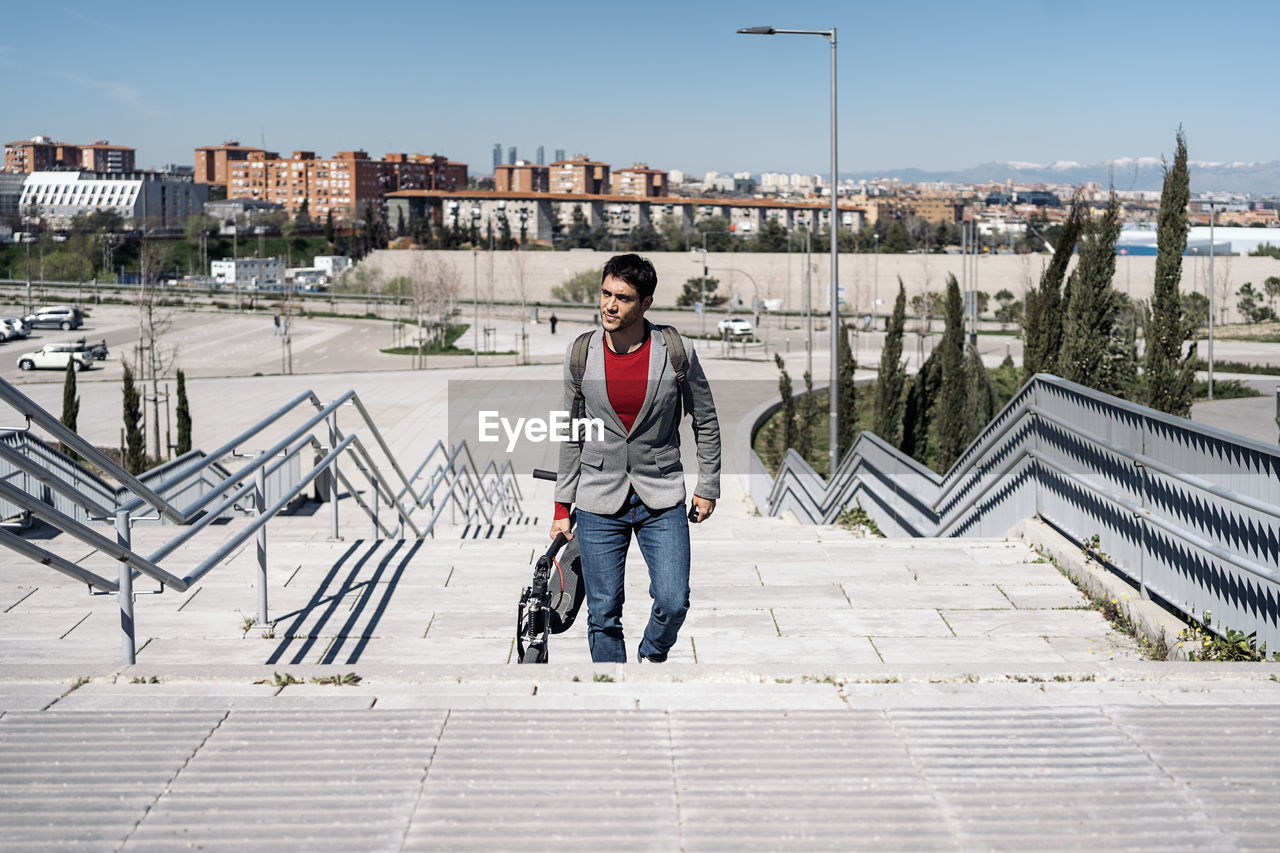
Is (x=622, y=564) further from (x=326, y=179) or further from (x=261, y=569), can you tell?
(x=326, y=179)

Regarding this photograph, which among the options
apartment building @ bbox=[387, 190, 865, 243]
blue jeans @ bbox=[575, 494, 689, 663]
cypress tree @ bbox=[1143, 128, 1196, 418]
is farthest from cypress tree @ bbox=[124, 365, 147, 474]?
apartment building @ bbox=[387, 190, 865, 243]

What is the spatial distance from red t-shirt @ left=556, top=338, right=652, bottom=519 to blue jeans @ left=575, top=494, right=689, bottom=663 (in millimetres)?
336

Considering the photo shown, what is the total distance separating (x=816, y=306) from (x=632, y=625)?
255 ft

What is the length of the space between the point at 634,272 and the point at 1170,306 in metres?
12.7

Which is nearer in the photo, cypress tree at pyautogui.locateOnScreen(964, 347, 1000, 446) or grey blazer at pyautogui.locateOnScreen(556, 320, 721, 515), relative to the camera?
grey blazer at pyautogui.locateOnScreen(556, 320, 721, 515)

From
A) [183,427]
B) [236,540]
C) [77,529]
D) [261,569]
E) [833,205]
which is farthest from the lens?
[183,427]

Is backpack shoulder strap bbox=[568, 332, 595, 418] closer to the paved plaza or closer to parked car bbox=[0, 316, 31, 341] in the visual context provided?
the paved plaza

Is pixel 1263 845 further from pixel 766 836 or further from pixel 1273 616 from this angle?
pixel 1273 616

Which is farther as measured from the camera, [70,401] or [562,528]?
[70,401]

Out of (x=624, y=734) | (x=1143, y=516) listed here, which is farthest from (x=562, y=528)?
(x=1143, y=516)

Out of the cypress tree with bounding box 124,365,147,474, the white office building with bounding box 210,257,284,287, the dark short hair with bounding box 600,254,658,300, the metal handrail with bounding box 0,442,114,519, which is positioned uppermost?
the white office building with bounding box 210,257,284,287

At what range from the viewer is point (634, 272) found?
453 centimetres

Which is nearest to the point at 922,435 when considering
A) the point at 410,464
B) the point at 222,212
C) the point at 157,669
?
the point at 410,464

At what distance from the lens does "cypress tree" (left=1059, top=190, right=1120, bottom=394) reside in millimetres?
14242
